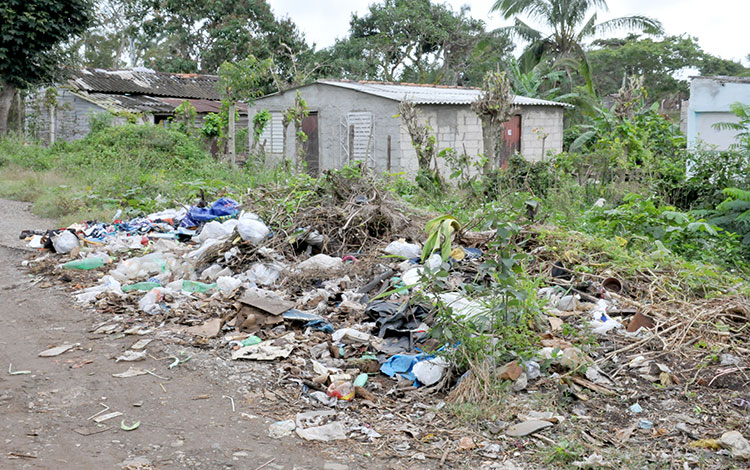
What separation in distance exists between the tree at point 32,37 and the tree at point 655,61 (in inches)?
912

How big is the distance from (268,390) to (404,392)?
0.82 metres

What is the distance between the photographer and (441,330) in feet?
12.9

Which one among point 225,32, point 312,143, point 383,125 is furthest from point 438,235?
point 225,32

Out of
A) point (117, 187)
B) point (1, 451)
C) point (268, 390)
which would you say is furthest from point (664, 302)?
point (117, 187)

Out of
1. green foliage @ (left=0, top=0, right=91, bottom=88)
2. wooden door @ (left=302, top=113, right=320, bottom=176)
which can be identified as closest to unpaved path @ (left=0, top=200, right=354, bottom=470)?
wooden door @ (left=302, top=113, right=320, bottom=176)

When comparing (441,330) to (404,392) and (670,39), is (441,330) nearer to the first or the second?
(404,392)

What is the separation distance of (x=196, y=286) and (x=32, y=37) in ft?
45.1

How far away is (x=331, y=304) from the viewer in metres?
5.46

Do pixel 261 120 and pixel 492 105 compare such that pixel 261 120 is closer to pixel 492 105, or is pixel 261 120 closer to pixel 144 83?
pixel 492 105

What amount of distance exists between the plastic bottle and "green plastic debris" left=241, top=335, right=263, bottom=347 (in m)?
2.93

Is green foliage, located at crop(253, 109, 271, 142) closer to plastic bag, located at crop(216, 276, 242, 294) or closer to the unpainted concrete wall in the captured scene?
the unpainted concrete wall

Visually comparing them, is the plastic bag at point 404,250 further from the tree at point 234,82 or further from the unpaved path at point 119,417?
the tree at point 234,82

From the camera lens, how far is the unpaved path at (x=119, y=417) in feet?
10.4

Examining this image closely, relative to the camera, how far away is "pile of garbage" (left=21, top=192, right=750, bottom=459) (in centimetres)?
395
